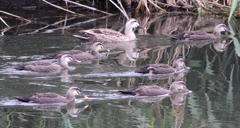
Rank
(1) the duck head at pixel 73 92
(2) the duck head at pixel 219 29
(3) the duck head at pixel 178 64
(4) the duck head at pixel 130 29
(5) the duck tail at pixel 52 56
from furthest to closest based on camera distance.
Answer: (2) the duck head at pixel 219 29 < (4) the duck head at pixel 130 29 < (5) the duck tail at pixel 52 56 < (3) the duck head at pixel 178 64 < (1) the duck head at pixel 73 92

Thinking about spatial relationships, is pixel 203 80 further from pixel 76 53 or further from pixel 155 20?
pixel 155 20

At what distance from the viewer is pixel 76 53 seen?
571 inches

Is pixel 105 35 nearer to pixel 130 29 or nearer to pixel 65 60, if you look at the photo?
pixel 130 29

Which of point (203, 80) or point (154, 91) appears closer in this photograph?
point (154, 91)

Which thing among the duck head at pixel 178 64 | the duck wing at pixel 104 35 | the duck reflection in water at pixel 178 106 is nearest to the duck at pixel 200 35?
the duck wing at pixel 104 35

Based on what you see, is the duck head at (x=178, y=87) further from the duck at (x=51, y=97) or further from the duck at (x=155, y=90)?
the duck at (x=51, y=97)

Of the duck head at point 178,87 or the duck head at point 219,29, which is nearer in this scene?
the duck head at point 178,87

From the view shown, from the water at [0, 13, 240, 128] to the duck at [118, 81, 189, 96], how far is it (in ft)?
0.32

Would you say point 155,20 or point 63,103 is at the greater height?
point 155,20

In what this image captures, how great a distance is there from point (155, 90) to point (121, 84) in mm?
978

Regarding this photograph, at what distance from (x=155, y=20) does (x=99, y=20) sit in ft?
5.43

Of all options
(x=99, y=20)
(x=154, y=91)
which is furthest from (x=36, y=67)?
(x=99, y=20)

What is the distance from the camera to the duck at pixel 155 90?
11.4 metres

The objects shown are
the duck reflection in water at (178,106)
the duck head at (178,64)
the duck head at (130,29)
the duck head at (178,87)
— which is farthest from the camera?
the duck head at (130,29)
